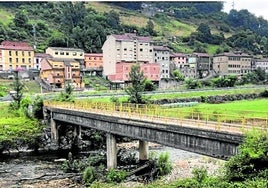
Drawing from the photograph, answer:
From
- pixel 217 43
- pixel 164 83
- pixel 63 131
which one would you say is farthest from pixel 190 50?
pixel 63 131

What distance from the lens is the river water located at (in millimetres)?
35844

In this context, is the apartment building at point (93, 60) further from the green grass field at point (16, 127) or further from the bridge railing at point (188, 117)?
the bridge railing at point (188, 117)

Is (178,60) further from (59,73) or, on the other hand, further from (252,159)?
(252,159)

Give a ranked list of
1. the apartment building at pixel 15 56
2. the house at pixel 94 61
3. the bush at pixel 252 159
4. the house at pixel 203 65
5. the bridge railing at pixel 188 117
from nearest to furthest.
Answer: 1. the bush at pixel 252 159
2. the bridge railing at pixel 188 117
3. the apartment building at pixel 15 56
4. the house at pixel 94 61
5. the house at pixel 203 65

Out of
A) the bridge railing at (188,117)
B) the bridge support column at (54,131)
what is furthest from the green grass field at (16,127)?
the bridge railing at (188,117)

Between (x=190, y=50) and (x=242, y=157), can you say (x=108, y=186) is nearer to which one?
(x=242, y=157)

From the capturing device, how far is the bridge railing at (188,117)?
79.9ft

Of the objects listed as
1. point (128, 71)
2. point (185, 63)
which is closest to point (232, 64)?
point (185, 63)

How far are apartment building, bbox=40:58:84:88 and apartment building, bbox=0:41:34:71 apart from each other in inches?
473

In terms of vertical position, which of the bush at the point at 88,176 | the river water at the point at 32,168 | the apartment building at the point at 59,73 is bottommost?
the river water at the point at 32,168

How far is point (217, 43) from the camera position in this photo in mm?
188625

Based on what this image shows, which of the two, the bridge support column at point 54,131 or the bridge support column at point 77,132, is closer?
the bridge support column at point 77,132

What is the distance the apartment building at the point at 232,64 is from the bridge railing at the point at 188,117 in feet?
339

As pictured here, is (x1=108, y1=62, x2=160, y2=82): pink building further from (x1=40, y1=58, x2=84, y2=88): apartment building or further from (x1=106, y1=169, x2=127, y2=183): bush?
(x1=106, y1=169, x2=127, y2=183): bush
